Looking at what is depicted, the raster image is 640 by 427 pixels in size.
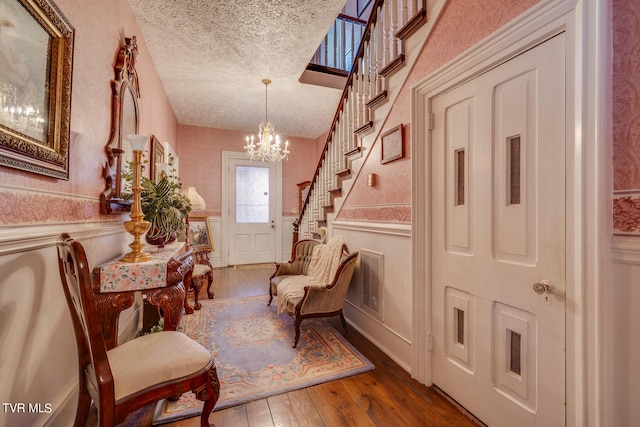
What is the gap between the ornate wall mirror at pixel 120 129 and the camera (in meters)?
1.95

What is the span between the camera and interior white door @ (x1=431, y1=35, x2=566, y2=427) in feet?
4.04

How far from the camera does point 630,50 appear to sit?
973mm

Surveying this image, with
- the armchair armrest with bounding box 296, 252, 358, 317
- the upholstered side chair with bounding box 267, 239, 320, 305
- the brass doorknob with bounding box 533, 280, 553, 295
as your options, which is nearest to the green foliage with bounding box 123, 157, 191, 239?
the armchair armrest with bounding box 296, 252, 358, 317

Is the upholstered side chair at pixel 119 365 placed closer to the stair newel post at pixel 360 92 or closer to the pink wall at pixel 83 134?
the pink wall at pixel 83 134

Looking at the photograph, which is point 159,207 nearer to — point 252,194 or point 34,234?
point 34,234

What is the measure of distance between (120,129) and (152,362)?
1731 millimetres

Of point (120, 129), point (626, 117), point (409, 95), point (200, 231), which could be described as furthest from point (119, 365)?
point (200, 231)

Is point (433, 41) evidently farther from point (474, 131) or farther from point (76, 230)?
point (76, 230)

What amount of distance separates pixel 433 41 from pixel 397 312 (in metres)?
1.94

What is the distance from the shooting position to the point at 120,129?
6.91ft

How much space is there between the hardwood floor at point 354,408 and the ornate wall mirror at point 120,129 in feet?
4.52

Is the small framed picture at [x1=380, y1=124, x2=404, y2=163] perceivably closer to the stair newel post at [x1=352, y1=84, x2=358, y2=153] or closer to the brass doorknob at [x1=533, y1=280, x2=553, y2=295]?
the stair newel post at [x1=352, y1=84, x2=358, y2=153]

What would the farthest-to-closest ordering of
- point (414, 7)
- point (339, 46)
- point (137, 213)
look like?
point (339, 46)
point (414, 7)
point (137, 213)

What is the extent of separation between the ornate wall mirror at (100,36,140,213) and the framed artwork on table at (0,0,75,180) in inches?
21.9
